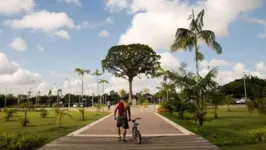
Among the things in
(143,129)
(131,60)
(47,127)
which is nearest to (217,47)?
(143,129)

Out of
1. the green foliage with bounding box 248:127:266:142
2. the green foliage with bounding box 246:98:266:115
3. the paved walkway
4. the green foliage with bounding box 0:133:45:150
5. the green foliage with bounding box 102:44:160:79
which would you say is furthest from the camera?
the green foliage with bounding box 102:44:160:79

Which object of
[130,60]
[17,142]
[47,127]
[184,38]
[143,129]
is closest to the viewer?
[17,142]

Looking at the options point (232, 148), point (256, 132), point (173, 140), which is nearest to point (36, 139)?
point (173, 140)

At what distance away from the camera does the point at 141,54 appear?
6081 centimetres

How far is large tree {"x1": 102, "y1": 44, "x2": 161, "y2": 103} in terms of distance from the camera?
198 feet

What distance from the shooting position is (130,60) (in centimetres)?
6041

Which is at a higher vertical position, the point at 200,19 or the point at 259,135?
the point at 200,19

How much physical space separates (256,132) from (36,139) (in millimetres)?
7576

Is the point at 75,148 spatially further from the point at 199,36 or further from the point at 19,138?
the point at 199,36

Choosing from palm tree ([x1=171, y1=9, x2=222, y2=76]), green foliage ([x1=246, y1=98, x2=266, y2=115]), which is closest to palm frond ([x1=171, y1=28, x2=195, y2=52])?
palm tree ([x1=171, y1=9, x2=222, y2=76])

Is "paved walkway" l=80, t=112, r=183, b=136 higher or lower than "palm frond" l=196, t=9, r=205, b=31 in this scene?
lower

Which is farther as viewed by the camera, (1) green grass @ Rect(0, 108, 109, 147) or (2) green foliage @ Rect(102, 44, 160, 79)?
(2) green foliage @ Rect(102, 44, 160, 79)

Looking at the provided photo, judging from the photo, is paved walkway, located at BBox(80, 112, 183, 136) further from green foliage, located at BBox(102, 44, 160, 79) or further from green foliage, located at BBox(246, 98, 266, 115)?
green foliage, located at BBox(102, 44, 160, 79)

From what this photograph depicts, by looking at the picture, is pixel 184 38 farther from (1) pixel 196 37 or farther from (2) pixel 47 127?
(2) pixel 47 127
